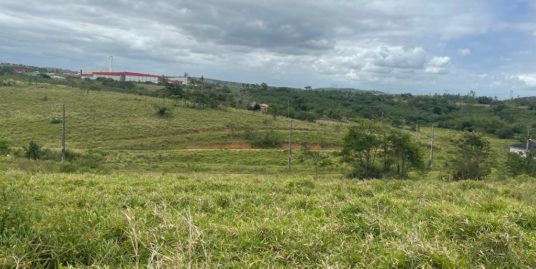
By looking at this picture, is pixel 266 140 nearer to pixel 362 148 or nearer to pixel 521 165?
pixel 362 148

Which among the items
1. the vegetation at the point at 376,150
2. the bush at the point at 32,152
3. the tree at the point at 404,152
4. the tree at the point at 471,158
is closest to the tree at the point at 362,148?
the vegetation at the point at 376,150

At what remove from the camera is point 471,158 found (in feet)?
118

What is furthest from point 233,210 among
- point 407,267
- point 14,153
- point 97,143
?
point 97,143

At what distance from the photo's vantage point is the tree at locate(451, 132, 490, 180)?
33844 mm

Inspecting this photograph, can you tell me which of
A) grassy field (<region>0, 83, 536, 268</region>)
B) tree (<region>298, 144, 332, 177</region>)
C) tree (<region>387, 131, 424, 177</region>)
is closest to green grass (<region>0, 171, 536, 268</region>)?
grassy field (<region>0, 83, 536, 268</region>)

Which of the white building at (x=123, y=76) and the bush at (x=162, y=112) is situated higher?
the white building at (x=123, y=76)

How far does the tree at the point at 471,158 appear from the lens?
111 feet

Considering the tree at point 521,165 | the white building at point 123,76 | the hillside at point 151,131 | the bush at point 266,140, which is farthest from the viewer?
the white building at point 123,76

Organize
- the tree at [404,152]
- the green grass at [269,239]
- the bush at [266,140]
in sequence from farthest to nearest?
the bush at [266,140] < the tree at [404,152] < the green grass at [269,239]

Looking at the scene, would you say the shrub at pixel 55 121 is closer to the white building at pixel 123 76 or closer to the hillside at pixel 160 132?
the hillside at pixel 160 132

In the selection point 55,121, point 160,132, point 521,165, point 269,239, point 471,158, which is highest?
point 269,239

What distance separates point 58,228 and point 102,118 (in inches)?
2533

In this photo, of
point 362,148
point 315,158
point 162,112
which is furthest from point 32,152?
point 162,112

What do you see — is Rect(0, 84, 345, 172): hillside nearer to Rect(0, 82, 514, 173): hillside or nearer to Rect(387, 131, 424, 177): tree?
Rect(0, 82, 514, 173): hillside
